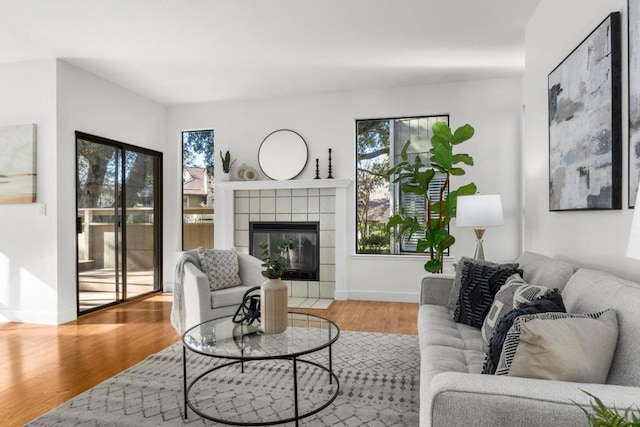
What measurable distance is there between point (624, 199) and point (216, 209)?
4687 mm

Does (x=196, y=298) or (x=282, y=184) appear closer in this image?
(x=196, y=298)

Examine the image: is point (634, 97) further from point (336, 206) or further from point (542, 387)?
point (336, 206)

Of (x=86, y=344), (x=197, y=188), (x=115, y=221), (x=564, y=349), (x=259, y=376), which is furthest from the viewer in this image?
(x=197, y=188)

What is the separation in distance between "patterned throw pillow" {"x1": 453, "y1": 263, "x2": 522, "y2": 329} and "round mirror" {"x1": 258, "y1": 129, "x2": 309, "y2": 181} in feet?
10.4

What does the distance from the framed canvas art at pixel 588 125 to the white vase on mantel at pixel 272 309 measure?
1696mm

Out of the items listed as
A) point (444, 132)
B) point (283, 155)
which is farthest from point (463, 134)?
point (283, 155)

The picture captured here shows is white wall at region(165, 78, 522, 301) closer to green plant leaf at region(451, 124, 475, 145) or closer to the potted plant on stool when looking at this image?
green plant leaf at region(451, 124, 475, 145)

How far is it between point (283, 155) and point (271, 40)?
1834 mm

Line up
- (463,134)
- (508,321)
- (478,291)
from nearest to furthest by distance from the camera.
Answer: (508,321) → (478,291) → (463,134)

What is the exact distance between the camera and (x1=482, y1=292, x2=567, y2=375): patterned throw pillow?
146 centimetres

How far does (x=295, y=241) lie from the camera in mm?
5375

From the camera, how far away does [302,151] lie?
5.28 meters

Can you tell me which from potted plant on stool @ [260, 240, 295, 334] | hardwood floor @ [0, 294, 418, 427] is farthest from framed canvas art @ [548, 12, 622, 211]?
hardwood floor @ [0, 294, 418, 427]

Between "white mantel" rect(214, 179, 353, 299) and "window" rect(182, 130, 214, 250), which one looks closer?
"white mantel" rect(214, 179, 353, 299)
